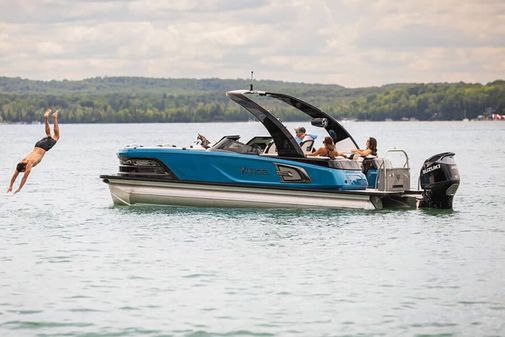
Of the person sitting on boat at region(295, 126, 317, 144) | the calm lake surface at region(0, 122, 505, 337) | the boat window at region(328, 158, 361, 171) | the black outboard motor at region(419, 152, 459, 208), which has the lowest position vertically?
the calm lake surface at region(0, 122, 505, 337)

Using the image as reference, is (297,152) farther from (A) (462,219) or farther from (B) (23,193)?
(B) (23,193)

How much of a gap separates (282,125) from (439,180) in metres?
3.22

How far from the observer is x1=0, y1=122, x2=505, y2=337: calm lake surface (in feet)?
41.9

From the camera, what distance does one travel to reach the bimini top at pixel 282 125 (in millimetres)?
22203

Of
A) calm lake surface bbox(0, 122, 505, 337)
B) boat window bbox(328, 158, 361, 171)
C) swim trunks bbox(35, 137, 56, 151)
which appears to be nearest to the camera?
calm lake surface bbox(0, 122, 505, 337)

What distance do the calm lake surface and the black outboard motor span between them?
336 mm

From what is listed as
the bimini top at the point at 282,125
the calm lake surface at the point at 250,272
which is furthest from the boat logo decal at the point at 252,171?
the calm lake surface at the point at 250,272

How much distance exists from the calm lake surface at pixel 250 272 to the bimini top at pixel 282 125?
4.43ft

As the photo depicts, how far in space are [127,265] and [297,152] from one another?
20.1 ft

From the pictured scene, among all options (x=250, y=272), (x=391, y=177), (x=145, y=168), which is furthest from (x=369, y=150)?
(x=250, y=272)

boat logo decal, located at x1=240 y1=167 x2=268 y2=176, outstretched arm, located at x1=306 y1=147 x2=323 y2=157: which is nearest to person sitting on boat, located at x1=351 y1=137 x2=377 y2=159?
outstretched arm, located at x1=306 y1=147 x2=323 y2=157

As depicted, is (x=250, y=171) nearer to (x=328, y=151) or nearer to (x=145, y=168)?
(x=328, y=151)

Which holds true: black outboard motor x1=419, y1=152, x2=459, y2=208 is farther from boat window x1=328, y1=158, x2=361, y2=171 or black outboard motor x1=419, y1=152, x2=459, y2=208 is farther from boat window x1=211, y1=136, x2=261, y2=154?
boat window x1=211, y1=136, x2=261, y2=154

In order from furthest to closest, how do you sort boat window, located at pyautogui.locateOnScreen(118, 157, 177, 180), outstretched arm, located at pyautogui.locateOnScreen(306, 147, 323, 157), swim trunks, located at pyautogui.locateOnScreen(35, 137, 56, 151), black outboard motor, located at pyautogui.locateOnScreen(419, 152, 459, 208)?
swim trunks, located at pyautogui.locateOnScreen(35, 137, 56, 151), boat window, located at pyautogui.locateOnScreen(118, 157, 177, 180), outstretched arm, located at pyautogui.locateOnScreen(306, 147, 323, 157), black outboard motor, located at pyautogui.locateOnScreen(419, 152, 459, 208)
